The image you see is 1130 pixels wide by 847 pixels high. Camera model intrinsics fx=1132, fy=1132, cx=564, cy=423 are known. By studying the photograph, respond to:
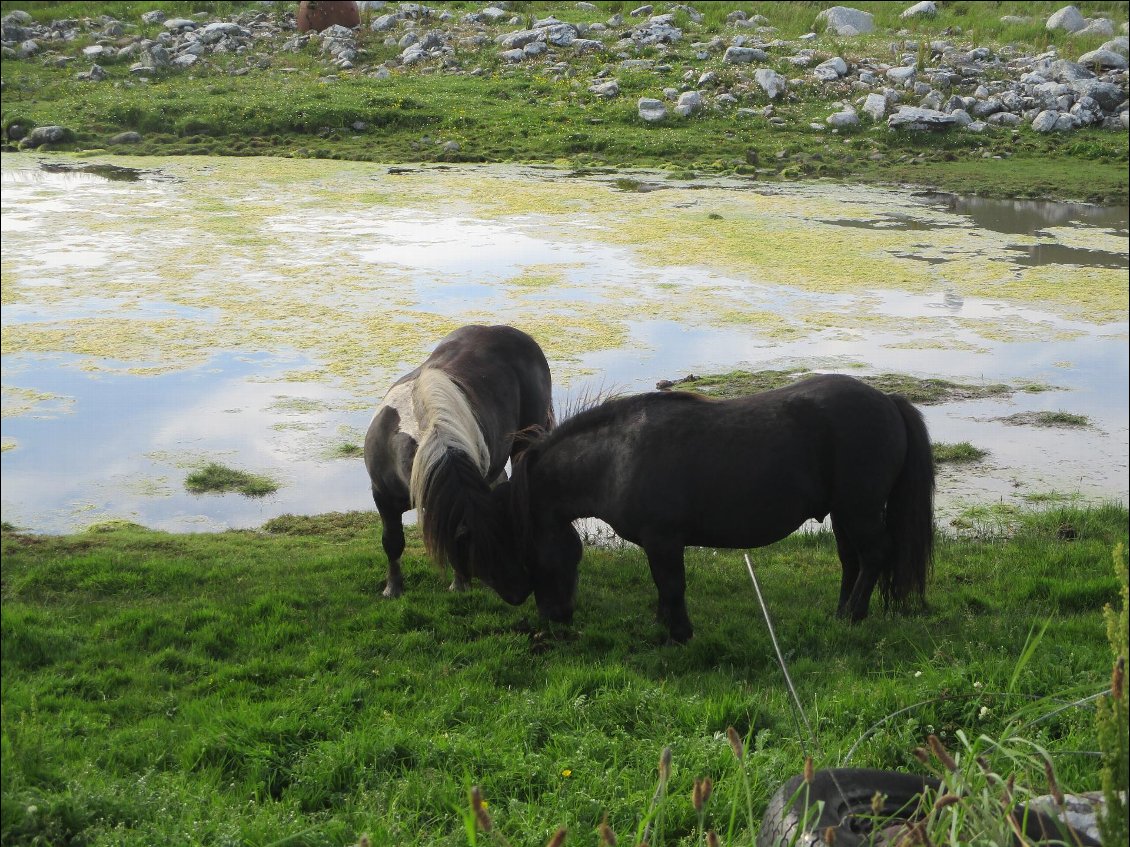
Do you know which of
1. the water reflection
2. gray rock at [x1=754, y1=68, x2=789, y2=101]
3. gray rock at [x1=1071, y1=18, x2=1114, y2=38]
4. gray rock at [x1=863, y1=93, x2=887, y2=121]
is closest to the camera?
the water reflection

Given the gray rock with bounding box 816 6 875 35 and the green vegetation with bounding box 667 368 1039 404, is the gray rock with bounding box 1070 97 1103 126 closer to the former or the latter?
the gray rock with bounding box 816 6 875 35

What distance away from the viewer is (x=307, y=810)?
3506 mm

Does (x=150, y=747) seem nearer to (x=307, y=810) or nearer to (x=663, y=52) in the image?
(x=307, y=810)

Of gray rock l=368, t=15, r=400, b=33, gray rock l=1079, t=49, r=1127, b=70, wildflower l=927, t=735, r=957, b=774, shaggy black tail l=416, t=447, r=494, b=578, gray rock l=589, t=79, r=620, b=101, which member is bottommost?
shaggy black tail l=416, t=447, r=494, b=578

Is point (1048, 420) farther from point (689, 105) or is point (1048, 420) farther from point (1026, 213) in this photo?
point (689, 105)

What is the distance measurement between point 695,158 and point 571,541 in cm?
1496

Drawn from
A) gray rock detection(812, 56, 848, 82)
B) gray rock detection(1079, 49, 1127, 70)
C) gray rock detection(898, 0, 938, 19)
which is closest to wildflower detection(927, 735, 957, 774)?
gray rock detection(812, 56, 848, 82)

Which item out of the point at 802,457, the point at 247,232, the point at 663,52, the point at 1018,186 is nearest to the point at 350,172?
the point at 247,232

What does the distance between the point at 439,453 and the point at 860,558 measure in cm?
203

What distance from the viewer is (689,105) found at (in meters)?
21.2

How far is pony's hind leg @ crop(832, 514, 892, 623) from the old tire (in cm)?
250

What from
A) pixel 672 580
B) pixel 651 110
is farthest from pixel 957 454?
pixel 651 110

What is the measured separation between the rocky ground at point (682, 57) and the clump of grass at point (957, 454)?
13713 mm

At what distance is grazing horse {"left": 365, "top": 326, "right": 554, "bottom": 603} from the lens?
512 centimetres
